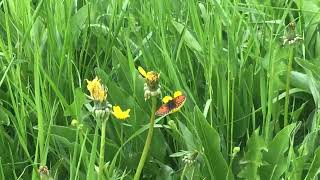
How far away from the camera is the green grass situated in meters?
1.20

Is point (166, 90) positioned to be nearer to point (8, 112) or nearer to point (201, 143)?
point (201, 143)

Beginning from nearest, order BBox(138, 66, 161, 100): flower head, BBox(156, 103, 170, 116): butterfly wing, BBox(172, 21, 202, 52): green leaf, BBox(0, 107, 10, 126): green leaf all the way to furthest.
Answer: BBox(138, 66, 161, 100): flower head, BBox(156, 103, 170, 116): butterfly wing, BBox(0, 107, 10, 126): green leaf, BBox(172, 21, 202, 52): green leaf

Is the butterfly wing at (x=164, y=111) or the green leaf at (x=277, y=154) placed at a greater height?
the butterfly wing at (x=164, y=111)

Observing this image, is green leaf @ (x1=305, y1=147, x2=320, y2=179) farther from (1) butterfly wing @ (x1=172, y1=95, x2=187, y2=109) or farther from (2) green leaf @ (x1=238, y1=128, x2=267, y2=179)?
(1) butterfly wing @ (x1=172, y1=95, x2=187, y2=109)

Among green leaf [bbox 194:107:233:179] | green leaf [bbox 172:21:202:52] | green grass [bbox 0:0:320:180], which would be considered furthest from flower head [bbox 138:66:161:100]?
green leaf [bbox 172:21:202:52]

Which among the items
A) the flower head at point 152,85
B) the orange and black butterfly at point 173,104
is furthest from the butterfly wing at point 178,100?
the flower head at point 152,85

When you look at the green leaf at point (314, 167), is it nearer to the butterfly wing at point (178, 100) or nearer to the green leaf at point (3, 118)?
the butterfly wing at point (178, 100)

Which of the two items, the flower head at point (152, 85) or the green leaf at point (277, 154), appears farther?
the green leaf at point (277, 154)

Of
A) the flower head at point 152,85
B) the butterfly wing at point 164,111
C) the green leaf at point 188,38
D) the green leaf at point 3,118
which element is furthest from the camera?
the green leaf at point 188,38

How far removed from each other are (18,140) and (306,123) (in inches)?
22.3

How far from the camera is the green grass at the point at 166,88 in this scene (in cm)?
120

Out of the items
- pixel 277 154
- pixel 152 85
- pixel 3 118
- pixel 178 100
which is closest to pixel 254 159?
pixel 277 154

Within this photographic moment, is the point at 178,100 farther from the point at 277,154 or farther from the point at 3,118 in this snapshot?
the point at 3,118

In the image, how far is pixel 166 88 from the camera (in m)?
1.34
